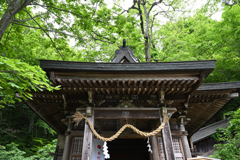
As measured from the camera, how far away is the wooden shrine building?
16.6ft

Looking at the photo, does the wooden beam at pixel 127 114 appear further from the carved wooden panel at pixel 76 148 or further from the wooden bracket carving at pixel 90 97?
the carved wooden panel at pixel 76 148

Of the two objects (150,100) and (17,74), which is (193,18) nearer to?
(150,100)

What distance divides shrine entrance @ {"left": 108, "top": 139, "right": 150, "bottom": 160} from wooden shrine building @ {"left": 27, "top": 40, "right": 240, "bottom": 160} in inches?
132

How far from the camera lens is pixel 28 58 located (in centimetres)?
1230

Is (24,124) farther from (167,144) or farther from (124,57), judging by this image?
(167,144)

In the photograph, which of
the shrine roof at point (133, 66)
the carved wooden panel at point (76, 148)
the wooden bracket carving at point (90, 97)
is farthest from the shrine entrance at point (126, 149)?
the shrine roof at point (133, 66)

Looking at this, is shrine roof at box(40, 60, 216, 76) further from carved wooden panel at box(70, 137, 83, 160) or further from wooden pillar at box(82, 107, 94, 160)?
carved wooden panel at box(70, 137, 83, 160)

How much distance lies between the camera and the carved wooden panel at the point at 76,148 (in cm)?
604

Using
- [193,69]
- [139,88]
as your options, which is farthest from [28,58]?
[193,69]

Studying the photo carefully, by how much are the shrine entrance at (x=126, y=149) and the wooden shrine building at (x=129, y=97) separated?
132 inches

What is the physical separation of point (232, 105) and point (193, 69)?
14.0m

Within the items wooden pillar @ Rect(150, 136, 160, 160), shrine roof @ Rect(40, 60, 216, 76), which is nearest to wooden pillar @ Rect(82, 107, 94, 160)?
shrine roof @ Rect(40, 60, 216, 76)

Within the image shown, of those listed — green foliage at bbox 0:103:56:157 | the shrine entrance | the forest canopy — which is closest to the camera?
the forest canopy

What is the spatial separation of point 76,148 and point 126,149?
16.0ft
